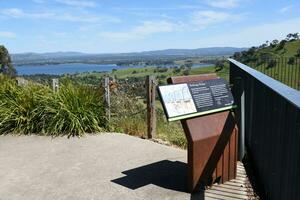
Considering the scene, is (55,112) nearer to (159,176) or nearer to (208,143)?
(159,176)

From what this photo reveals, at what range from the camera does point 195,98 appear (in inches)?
228

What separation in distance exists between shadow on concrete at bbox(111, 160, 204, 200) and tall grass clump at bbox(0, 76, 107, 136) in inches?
110

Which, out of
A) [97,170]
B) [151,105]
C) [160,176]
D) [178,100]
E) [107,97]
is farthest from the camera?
[107,97]

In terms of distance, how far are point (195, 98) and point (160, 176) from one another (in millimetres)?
1515

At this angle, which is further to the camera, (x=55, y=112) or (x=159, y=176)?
(x=55, y=112)

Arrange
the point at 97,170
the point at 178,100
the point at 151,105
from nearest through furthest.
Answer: the point at 178,100 < the point at 97,170 < the point at 151,105

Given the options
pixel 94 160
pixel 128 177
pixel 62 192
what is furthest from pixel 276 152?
pixel 94 160

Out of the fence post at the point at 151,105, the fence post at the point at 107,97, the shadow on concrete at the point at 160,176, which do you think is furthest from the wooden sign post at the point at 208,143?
the fence post at the point at 107,97

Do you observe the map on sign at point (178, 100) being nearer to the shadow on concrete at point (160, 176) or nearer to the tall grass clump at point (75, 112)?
the shadow on concrete at point (160, 176)

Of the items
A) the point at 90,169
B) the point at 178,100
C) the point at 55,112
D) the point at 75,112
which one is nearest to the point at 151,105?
the point at 75,112

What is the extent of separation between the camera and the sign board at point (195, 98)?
554cm

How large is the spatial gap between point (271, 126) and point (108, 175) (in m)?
2.84

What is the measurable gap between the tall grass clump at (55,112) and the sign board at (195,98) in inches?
163

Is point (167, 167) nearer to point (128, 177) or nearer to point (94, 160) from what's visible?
point (128, 177)
